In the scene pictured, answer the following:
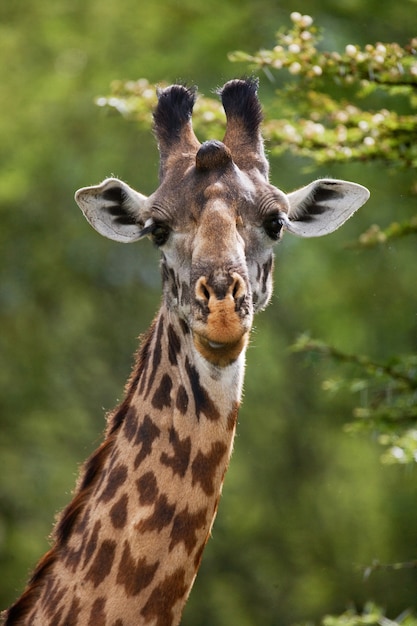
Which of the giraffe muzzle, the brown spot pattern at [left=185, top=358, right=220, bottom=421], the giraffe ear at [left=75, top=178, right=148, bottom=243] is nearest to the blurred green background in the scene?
the giraffe ear at [left=75, top=178, right=148, bottom=243]

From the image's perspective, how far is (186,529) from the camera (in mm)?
6785

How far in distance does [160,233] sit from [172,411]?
1018 mm

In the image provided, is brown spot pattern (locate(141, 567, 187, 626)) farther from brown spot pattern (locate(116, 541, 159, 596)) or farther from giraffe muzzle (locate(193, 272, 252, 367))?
giraffe muzzle (locate(193, 272, 252, 367))

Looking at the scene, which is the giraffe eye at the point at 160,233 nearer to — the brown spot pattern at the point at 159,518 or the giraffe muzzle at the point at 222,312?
the giraffe muzzle at the point at 222,312

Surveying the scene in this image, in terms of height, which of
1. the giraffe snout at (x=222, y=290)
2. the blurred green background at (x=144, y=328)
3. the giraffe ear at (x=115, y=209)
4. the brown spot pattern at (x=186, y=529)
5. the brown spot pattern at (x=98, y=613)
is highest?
the blurred green background at (x=144, y=328)

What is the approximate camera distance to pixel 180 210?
7.15 m

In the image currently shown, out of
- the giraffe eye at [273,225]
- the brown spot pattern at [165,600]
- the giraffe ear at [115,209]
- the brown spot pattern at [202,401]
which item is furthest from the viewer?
the giraffe ear at [115,209]

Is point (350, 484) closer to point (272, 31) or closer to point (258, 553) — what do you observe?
point (258, 553)

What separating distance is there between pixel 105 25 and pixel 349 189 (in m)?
13.9

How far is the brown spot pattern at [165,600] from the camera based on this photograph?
670cm

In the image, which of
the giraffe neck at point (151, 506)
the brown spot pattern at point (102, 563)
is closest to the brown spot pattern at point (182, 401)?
the giraffe neck at point (151, 506)

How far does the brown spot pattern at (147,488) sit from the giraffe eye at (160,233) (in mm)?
1320

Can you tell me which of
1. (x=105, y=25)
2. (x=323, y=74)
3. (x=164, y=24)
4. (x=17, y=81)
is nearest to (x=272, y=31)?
(x=164, y=24)

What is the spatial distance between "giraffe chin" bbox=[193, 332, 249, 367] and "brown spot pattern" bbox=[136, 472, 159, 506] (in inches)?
28.4
